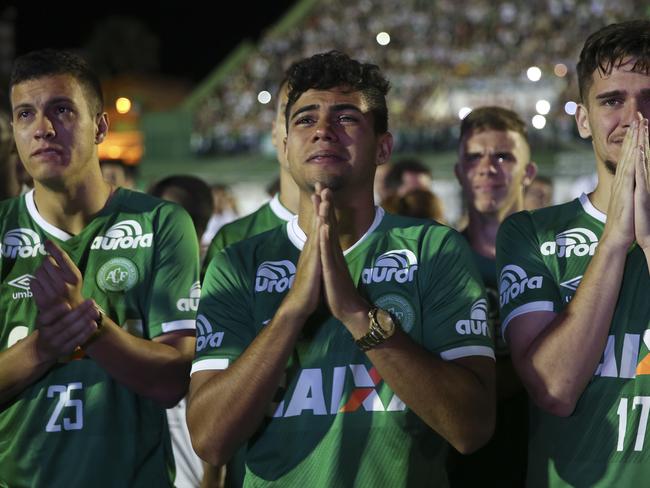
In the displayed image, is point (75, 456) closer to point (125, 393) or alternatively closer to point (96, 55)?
point (125, 393)

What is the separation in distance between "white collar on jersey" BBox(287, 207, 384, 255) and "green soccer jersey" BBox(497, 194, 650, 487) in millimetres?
414

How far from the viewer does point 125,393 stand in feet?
10.9

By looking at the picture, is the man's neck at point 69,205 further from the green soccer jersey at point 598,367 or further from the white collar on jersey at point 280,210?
the green soccer jersey at point 598,367

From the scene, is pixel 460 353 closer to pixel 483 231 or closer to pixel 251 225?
Result: pixel 251 225

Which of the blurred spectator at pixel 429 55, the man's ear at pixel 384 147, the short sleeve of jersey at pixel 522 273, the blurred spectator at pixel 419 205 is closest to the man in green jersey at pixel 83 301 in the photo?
the man's ear at pixel 384 147

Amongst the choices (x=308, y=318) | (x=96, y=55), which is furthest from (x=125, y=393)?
(x=96, y=55)

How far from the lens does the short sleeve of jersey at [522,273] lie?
3004mm

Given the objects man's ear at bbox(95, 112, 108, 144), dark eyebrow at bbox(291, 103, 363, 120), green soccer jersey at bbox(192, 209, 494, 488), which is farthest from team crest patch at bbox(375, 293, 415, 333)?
man's ear at bbox(95, 112, 108, 144)

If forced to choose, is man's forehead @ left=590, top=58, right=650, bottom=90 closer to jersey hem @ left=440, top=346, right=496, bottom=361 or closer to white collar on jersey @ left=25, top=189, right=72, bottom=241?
jersey hem @ left=440, top=346, right=496, bottom=361

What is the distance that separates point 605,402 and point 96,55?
57.6m

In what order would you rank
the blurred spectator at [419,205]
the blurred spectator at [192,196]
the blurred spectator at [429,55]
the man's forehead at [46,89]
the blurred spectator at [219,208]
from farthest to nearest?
the blurred spectator at [429,55]
the blurred spectator at [219,208]
the blurred spectator at [419,205]
the blurred spectator at [192,196]
the man's forehead at [46,89]

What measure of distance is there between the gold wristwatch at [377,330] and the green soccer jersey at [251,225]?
61.0 inches

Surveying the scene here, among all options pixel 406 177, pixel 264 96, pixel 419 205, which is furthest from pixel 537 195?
pixel 264 96

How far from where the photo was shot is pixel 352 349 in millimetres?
2939
